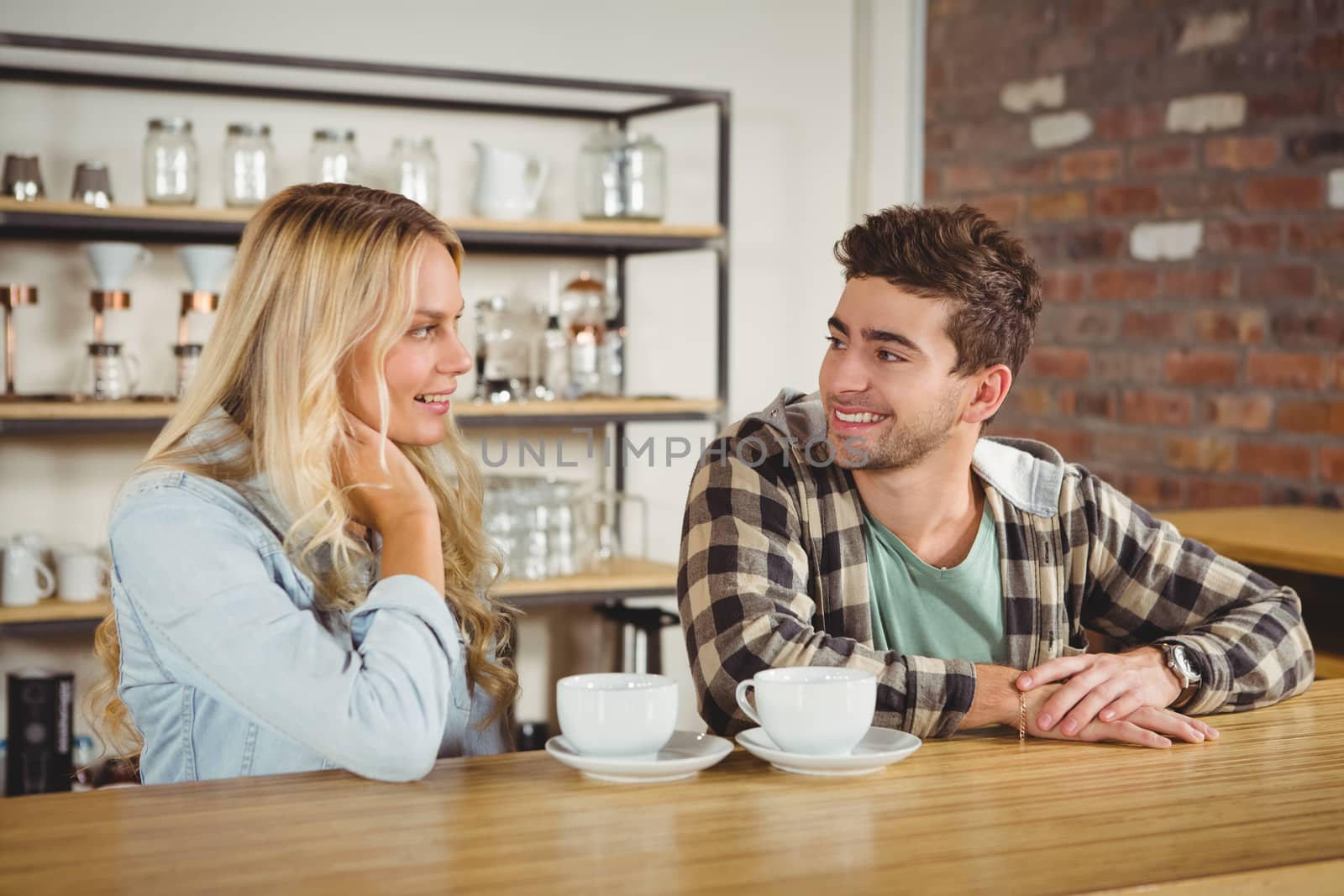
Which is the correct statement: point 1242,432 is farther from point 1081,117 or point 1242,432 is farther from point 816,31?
point 816,31

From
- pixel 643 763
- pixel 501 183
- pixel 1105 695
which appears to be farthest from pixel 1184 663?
pixel 501 183

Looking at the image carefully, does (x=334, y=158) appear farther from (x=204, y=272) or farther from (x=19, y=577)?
(x=19, y=577)

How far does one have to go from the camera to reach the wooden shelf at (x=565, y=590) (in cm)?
276

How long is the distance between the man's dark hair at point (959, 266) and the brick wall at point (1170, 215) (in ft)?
4.94

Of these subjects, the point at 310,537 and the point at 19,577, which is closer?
the point at 310,537

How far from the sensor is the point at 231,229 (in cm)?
285

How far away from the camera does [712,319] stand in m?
3.69

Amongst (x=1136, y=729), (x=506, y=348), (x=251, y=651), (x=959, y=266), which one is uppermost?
(x=959, y=266)

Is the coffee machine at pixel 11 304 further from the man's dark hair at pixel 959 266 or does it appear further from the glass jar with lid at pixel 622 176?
the man's dark hair at pixel 959 266

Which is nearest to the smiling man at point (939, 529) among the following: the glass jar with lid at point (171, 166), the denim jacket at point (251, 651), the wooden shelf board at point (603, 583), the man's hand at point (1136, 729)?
the man's hand at point (1136, 729)

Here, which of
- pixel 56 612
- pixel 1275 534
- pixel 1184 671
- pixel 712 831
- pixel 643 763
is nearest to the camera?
pixel 712 831

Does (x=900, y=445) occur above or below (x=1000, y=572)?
above

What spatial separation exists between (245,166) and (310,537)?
176 centimetres

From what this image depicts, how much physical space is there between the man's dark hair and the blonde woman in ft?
1.68
